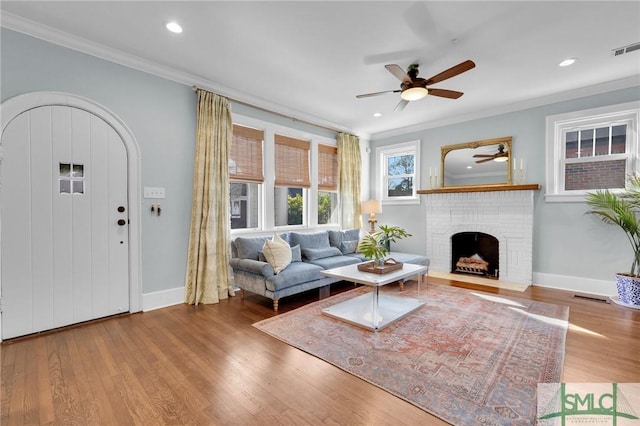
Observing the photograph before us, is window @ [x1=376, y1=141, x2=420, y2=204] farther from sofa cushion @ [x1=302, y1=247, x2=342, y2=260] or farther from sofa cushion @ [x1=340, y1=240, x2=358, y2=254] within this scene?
sofa cushion @ [x1=302, y1=247, x2=342, y2=260]

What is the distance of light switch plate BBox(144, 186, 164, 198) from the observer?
11.3ft

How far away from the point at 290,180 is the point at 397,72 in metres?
2.69

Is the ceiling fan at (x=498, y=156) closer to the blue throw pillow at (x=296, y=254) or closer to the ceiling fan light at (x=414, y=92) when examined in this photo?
the ceiling fan light at (x=414, y=92)

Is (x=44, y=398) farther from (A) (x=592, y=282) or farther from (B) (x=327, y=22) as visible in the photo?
(A) (x=592, y=282)

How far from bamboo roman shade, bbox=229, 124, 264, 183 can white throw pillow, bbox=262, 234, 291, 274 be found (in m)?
1.28

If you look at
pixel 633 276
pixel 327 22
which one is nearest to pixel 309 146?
pixel 327 22

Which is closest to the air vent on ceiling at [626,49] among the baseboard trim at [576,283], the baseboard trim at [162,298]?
the baseboard trim at [576,283]

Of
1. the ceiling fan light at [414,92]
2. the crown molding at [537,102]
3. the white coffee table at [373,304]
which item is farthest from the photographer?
the crown molding at [537,102]

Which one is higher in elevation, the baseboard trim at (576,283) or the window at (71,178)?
the window at (71,178)

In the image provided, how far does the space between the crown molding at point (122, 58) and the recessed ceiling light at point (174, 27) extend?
842mm

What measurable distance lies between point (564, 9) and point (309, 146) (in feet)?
12.6

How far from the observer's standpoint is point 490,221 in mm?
4992

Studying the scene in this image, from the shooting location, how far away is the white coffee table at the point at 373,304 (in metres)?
2.95

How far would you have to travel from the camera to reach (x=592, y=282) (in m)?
4.11
